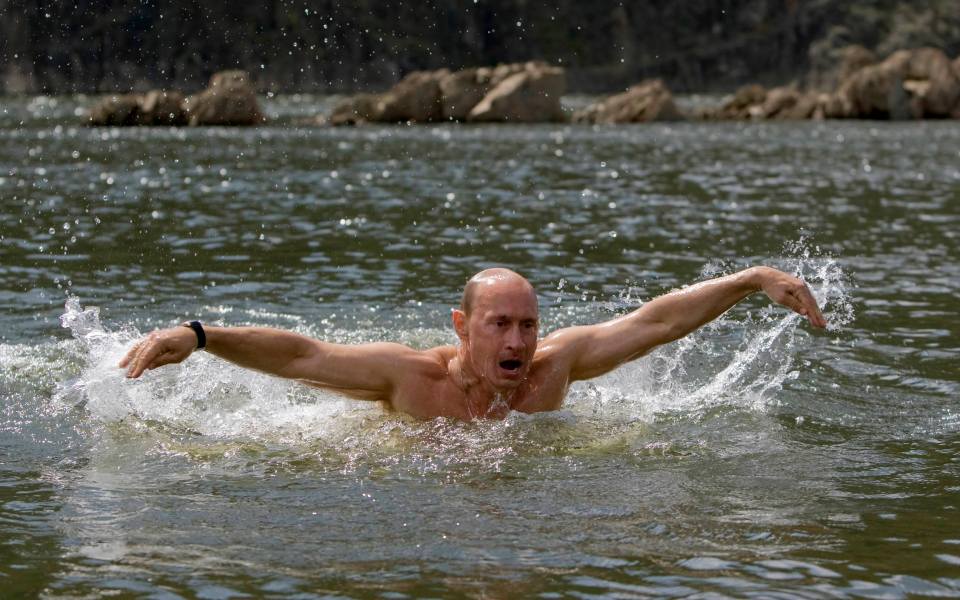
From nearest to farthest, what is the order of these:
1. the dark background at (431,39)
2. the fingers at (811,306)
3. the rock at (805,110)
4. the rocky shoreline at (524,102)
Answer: the fingers at (811,306)
the rocky shoreline at (524,102)
the rock at (805,110)
the dark background at (431,39)

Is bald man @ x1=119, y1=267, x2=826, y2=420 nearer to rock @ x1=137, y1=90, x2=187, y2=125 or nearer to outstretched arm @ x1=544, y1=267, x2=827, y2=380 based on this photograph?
outstretched arm @ x1=544, y1=267, x2=827, y2=380

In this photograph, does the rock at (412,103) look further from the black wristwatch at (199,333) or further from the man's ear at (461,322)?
the black wristwatch at (199,333)

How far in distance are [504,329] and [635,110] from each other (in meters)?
63.9

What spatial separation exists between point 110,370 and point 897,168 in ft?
101

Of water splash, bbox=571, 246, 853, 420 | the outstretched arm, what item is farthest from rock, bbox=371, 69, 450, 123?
the outstretched arm

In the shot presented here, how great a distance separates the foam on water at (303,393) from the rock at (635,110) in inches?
2325

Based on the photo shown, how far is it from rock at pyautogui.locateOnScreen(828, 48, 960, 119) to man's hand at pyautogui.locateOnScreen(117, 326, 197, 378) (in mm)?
67244

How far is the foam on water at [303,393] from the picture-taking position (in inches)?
399

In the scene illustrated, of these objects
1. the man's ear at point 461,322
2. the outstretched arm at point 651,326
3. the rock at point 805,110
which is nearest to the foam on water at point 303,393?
the outstretched arm at point 651,326

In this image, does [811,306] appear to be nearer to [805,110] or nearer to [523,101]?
[523,101]

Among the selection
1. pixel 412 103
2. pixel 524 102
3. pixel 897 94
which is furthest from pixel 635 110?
pixel 897 94

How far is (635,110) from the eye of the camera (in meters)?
71.5

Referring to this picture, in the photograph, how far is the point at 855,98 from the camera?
72.8 metres

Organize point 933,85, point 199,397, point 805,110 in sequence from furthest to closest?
point 805,110 < point 933,85 < point 199,397
